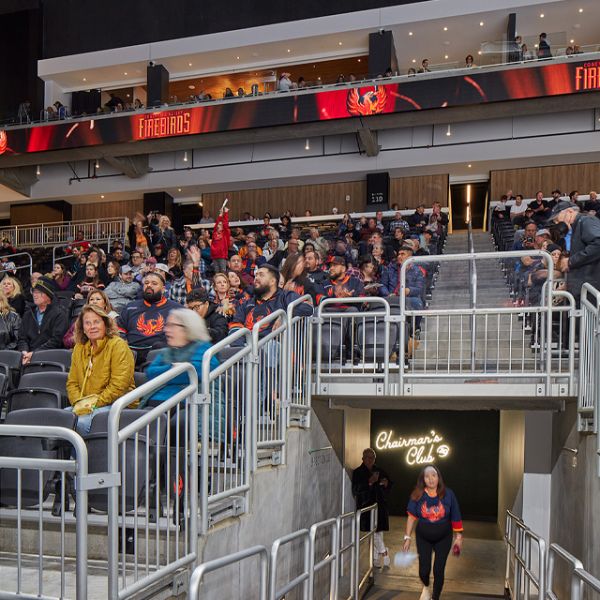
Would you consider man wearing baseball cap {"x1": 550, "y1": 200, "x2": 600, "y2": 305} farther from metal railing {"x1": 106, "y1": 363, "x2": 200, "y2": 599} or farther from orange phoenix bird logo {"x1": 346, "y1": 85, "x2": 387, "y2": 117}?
orange phoenix bird logo {"x1": 346, "y1": 85, "x2": 387, "y2": 117}

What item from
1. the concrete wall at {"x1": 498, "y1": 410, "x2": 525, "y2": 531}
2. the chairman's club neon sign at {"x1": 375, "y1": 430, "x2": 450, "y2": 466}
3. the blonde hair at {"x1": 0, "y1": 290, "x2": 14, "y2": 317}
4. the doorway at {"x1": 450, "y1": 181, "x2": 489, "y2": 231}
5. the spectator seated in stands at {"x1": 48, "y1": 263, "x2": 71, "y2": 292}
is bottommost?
the chairman's club neon sign at {"x1": 375, "y1": 430, "x2": 450, "y2": 466}

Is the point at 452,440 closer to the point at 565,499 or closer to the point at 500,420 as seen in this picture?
the point at 500,420

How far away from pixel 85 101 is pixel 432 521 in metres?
20.4

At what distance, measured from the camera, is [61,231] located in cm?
2194

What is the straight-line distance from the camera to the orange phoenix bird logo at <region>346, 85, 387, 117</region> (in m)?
17.4

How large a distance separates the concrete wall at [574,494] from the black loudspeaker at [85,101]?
1973cm

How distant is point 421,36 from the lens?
65.3 feet

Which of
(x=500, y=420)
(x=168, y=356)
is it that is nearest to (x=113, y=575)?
(x=168, y=356)

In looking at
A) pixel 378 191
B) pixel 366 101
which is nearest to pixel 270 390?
pixel 366 101

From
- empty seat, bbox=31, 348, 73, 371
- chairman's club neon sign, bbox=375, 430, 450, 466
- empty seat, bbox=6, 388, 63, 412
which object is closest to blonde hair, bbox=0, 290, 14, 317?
empty seat, bbox=31, 348, 73, 371

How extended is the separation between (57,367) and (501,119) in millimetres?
15717

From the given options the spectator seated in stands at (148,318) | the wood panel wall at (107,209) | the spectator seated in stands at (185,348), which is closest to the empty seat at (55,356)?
the spectator seated in stands at (148,318)

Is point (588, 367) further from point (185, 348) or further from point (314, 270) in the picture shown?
point (314, 270)

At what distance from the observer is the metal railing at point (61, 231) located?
2150 centimetres
